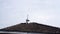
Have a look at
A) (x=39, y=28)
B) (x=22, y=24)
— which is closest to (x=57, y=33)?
(x=39, y=28)

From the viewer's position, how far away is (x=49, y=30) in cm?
1684

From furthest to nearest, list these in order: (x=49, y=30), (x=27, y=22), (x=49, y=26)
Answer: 1. (x=27, y=22)
2. (x=49, y=26)
3. (x=49, y=30)

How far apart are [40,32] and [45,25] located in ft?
8.64

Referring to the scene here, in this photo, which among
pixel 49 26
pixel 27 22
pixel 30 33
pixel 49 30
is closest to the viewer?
pixel 30 33

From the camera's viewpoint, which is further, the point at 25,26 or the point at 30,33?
the point at 25,26

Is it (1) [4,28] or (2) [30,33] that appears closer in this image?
(2) [30,33]

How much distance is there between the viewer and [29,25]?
1895cm

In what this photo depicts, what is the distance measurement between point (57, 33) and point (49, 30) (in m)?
1.22

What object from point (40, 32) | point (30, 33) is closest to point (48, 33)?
point (40, 32)

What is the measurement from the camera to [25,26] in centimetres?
1869

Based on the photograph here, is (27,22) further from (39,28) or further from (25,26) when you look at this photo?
(39,28)

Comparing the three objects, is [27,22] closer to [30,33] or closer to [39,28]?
[39,28]

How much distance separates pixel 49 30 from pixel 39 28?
136 cm

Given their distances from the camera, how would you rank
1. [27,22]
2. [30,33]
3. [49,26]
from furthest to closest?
[27,22] → [49,26] → [30,33]
